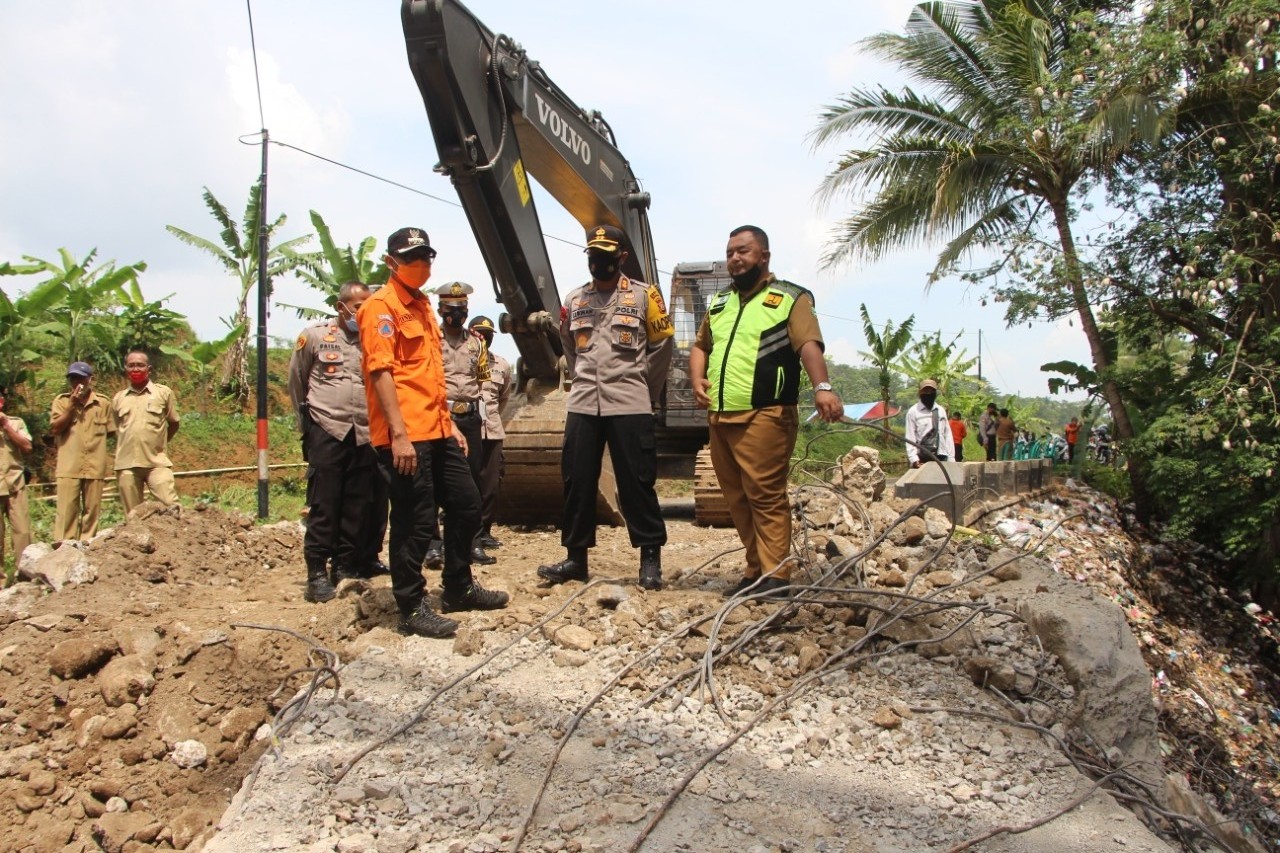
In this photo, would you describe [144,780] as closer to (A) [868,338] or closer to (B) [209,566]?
(B) [209,566]

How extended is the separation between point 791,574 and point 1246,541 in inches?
306

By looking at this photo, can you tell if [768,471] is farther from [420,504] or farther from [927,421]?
[927,421]

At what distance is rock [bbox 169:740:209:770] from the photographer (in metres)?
3.23

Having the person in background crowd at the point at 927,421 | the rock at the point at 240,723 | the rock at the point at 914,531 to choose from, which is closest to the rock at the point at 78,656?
the rock at the point at 240,723

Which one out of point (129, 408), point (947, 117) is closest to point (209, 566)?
point (129, 408)

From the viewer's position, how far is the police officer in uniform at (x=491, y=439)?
6.13m

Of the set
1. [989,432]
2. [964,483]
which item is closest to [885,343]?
[989,432]

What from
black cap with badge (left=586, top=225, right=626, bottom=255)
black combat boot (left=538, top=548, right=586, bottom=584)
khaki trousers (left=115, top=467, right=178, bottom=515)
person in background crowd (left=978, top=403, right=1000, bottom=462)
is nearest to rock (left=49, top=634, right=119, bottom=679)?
black combat boot (left=538, top=548, right=586, bottom=584)

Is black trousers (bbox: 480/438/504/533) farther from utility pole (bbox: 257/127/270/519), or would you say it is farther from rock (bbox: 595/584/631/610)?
utility pole (bbox: 257/127/270/519)

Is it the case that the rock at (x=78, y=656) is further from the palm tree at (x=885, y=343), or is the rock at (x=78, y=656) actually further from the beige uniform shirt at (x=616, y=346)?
the palm tree at (x=885, y=343)

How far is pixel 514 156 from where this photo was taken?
634 centimetres

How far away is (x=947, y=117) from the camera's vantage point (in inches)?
520

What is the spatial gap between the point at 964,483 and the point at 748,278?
187 inches

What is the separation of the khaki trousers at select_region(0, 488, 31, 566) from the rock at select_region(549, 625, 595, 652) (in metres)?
4.98
